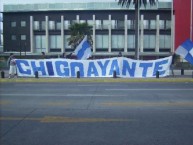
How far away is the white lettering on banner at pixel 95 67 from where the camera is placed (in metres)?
23.1

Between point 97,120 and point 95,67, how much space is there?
14.6 meters

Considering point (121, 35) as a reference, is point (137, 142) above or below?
below

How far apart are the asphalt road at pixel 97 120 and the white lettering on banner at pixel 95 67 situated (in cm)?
957

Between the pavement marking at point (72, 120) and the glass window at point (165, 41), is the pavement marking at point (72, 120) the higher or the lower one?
the lower one

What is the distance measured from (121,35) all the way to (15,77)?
45.0m

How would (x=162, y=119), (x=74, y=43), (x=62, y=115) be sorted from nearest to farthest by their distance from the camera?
(x=162, y=119), (x=62, y=115), (x=74, y=43)

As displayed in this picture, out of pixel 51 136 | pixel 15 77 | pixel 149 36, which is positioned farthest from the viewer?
pixel 149 36

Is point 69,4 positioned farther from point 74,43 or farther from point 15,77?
point 15,77

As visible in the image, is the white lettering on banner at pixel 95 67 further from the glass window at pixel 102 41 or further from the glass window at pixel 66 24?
the glass window at pixel 66 24

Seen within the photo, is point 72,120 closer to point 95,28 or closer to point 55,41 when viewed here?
point 95,28

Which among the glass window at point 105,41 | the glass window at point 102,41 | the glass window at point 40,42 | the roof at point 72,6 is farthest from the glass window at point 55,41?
the glass window at point 105,41

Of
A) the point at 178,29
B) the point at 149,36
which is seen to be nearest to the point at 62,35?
the point at 149,36

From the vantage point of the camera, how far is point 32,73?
77.5ft

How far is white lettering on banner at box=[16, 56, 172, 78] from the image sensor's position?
23141 millimetres
